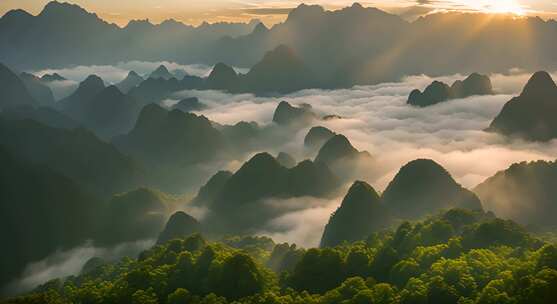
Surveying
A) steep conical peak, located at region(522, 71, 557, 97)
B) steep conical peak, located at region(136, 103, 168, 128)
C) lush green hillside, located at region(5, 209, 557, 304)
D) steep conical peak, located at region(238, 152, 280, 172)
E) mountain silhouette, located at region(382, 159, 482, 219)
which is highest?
steep conical peak, located at region(136, 103, 168, 128)

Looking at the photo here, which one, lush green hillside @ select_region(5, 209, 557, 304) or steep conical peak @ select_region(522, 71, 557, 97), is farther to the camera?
steep conical peak @ select_region(522, 71, 557, 97)

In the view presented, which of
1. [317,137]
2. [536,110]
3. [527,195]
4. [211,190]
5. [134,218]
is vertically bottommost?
[527,195]

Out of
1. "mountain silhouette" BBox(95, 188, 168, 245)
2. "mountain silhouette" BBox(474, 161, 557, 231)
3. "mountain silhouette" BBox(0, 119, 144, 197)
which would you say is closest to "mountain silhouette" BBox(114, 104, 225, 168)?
"mountain silhouette" BBox(0, 119, 144, 197)

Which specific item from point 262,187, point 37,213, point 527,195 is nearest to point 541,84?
point 527,195

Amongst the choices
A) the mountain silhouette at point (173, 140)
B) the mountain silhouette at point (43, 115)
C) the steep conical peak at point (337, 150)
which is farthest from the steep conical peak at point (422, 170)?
the mountain silhouette at point (43, 115)

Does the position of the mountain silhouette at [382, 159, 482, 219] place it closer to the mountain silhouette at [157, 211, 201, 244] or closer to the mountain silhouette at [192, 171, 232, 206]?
the mountain silhouette at [157, 211, 201, 244]

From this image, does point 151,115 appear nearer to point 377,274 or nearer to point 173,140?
point 173,140

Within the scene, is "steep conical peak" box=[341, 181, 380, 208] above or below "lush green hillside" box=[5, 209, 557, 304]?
above
